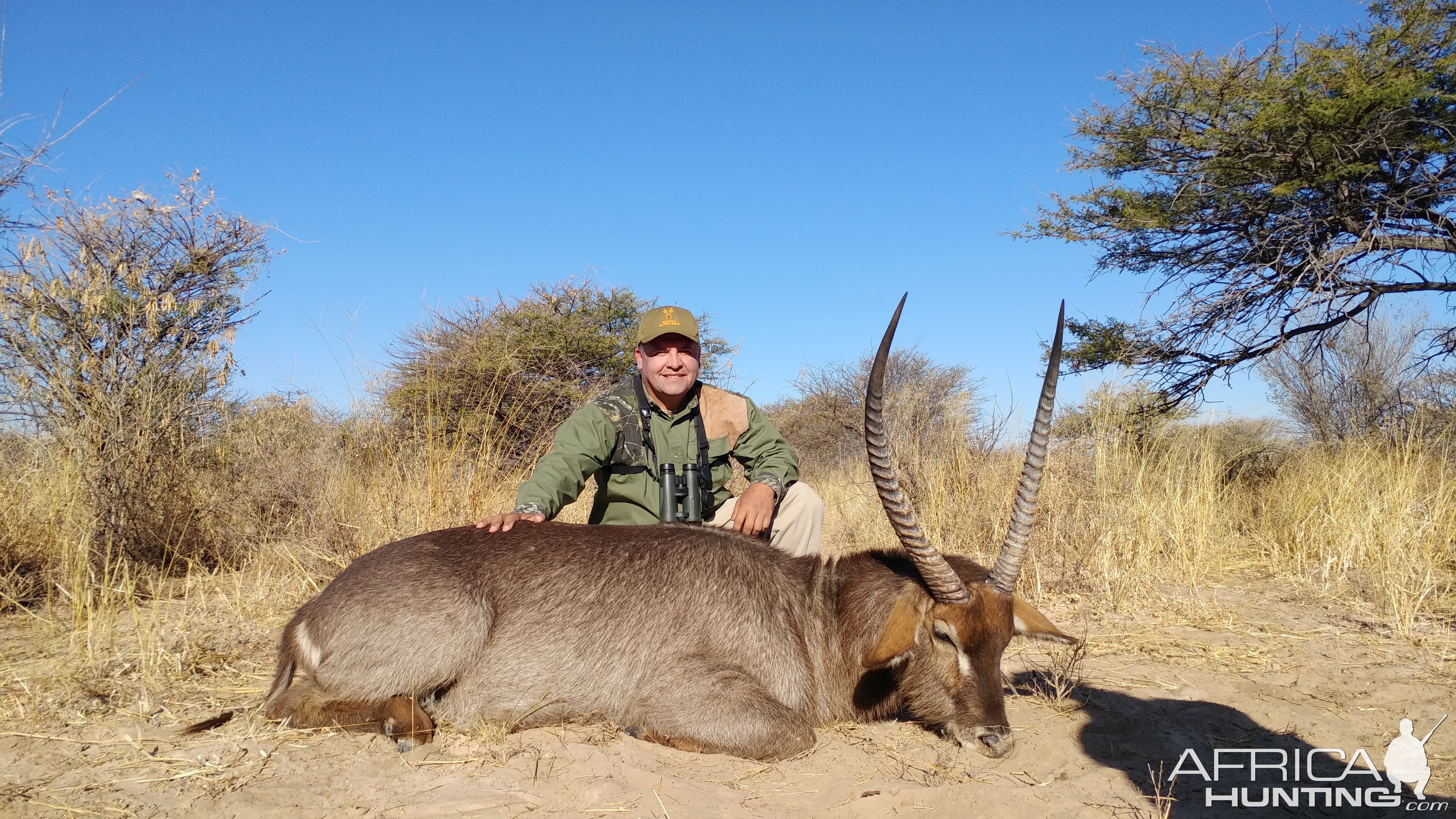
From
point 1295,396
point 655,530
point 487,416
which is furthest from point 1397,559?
point 1295,396

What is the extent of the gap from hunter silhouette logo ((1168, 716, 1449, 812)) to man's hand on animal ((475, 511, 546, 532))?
2.93m

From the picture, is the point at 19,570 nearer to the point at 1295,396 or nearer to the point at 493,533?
the point at 493,533

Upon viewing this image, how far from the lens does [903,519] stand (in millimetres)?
3307

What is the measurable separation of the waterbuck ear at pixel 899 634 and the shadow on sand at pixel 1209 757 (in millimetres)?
864

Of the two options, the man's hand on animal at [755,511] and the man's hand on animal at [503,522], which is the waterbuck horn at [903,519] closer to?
the man's hand on animal at [755,511]

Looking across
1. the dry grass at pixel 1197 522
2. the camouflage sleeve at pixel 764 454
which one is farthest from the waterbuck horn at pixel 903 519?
the dry grass at pixel 1197 522

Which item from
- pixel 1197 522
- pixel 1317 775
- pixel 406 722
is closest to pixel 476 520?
pixel 406 722

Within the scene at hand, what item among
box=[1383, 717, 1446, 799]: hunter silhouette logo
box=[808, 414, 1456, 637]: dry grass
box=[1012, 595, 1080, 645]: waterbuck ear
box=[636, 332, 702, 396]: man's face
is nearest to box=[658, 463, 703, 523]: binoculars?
box=[636, 332, 702, 396]: man's face

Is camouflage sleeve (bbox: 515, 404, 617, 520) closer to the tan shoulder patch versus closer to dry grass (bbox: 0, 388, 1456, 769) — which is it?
the tan shoulder patch

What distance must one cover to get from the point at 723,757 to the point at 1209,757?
6.54ft

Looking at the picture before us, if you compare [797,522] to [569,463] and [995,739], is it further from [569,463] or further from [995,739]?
[995,739]

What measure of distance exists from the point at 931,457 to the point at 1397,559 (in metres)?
3.66

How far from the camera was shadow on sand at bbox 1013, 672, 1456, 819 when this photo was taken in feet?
9.58

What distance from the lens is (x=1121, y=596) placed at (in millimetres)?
5758
